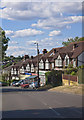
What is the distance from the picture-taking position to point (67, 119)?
11031 mm

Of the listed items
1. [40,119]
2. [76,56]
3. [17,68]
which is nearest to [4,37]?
[76,56]

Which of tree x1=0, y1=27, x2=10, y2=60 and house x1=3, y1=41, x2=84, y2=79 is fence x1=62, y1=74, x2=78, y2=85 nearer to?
house x1=3, y1=41, x2=84, y2=79

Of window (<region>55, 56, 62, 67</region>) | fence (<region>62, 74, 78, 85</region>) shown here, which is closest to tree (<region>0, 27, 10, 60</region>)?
fence (<region>62, 74, 78, 85</region>)

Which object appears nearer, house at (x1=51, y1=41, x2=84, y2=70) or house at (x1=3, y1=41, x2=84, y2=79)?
house at (x1=51, y1=41, x2=84, y2=70)

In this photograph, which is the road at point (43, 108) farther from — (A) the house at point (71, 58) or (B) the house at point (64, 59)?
(A) the house at point (71, 58)

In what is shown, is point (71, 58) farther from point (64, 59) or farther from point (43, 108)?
point (43, 108)

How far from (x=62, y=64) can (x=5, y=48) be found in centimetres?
2198

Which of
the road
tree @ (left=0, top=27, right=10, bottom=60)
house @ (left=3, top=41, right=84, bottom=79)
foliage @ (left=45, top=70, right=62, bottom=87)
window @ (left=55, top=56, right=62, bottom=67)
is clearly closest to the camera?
the road

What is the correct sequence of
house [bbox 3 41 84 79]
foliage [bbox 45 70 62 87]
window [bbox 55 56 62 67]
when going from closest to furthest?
foliage [bbox 45 70 62 87] → house [bbox 3 41 84 79] → window [bbox 55 56 62 67]

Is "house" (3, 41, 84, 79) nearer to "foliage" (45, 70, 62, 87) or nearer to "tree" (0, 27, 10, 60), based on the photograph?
"foliage" (45, 70, 62, 87)

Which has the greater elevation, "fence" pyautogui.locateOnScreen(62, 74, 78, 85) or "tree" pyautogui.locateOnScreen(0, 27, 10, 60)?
"tree" pyautogui.locateOnScreen(0, 27, 10, 60)

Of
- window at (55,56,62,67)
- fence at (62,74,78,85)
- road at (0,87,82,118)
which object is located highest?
window at (55,56,62,67)

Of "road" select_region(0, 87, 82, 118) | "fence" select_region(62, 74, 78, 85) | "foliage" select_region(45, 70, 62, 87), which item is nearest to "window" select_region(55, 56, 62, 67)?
"foliage" select_region(45, 70, 62, 87)

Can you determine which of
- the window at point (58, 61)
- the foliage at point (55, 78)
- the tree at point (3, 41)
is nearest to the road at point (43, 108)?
the tree at point (3, 41)
